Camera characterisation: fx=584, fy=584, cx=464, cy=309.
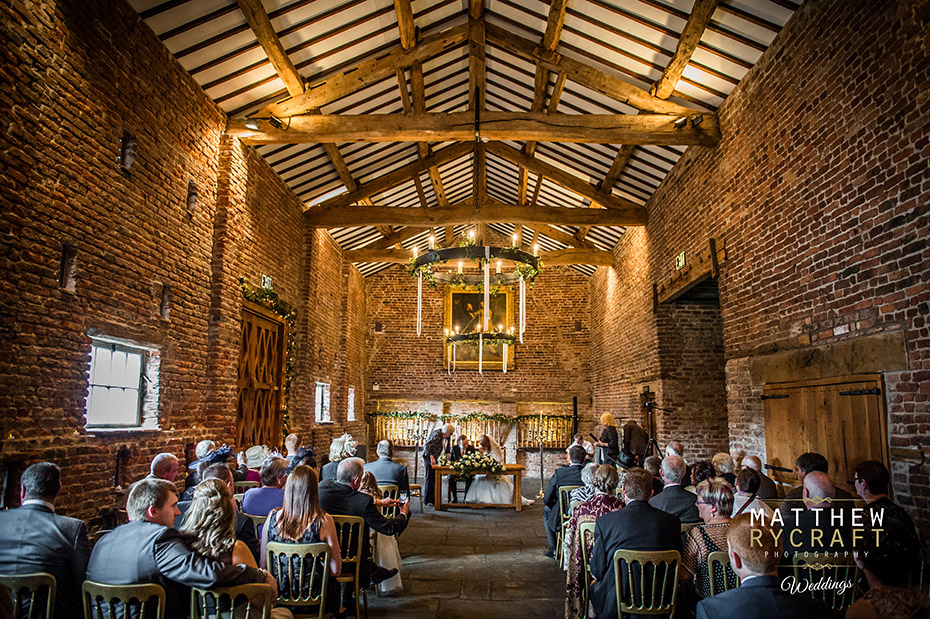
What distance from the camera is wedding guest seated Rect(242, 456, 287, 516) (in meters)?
4.22

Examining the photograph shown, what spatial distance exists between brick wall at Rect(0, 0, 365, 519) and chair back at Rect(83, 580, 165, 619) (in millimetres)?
2075

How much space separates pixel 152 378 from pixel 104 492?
126cm

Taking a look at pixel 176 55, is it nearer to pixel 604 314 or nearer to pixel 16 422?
pixel 16 422

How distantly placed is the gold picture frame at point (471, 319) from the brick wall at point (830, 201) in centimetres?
855

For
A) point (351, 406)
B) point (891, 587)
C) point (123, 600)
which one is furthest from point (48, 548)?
point (351, 406)

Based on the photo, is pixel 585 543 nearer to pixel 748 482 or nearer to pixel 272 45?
pixel 748 482

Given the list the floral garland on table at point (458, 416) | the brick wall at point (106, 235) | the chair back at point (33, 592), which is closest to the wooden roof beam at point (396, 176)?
the brick wall at point (106, 235)

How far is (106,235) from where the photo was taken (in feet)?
16.9

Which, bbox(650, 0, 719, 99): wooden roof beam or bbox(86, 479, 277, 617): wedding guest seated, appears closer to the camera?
bbox(86, 479, 277, 617): wedding guest seated

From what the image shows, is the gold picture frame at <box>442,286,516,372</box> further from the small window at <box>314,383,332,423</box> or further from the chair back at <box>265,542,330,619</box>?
the chair back at <box>265,542,330,619</box>

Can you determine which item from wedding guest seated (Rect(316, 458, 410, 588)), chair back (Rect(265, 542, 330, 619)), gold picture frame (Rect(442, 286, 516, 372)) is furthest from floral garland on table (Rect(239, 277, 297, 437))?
gold picture frame (Rect(442, 286, 516, 372))

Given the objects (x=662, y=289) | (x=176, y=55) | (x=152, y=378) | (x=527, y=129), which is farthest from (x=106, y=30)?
(x=662, y=289)

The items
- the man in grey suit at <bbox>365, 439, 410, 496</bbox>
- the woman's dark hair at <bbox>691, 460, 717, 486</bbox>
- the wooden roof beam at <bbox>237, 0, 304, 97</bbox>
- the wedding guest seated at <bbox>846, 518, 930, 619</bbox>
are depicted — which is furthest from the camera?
the man in grey suit at <bbox>365, 439, 410, 496</bbox>

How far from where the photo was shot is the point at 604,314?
14.4 meters
